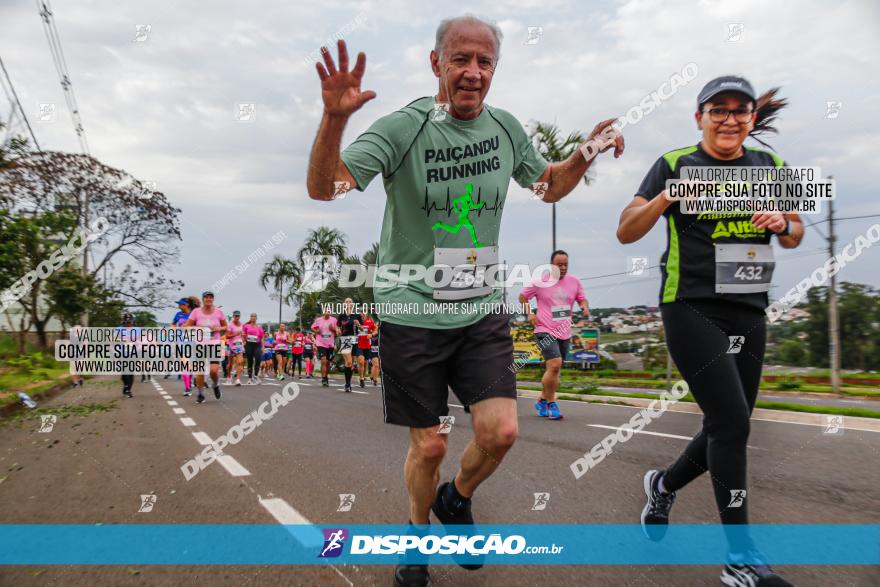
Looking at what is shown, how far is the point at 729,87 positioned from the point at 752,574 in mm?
2008

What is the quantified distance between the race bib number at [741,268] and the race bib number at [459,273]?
1.03 m

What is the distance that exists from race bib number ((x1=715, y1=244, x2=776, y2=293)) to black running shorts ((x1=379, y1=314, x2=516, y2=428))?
983 mm

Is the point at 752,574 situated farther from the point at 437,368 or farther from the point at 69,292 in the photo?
the point at 69,292

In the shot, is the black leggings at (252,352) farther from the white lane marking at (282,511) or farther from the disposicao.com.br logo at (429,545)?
the disposicao.com.br logo at (429,545)

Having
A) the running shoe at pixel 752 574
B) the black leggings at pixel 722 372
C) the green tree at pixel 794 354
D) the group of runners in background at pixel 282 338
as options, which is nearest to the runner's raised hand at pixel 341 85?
the black leggings at pixel 722 372

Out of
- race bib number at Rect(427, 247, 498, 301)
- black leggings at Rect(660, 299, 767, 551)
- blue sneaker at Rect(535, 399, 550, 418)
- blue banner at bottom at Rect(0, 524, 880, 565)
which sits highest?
race bib number at Rect(427, 247, 498, 301)

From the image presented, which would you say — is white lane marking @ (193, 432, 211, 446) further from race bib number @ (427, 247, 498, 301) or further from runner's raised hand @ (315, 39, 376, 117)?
runner's raised hand @ (315, 39, 376, 117)

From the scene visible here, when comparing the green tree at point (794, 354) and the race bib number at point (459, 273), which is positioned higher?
the race bib number at point (459, 273)

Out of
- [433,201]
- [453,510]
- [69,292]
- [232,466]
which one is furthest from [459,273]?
[69,292]

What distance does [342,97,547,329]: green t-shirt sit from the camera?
265cm

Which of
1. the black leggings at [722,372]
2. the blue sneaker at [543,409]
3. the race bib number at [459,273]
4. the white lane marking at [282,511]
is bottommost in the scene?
the blue sneaker at [543,409]

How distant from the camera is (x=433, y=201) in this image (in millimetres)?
2662

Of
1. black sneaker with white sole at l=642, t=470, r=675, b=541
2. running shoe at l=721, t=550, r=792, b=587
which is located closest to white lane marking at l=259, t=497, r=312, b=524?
black sneaker with white sole at l=642, t=470, r=675, b=541

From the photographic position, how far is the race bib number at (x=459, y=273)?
2.68 m
